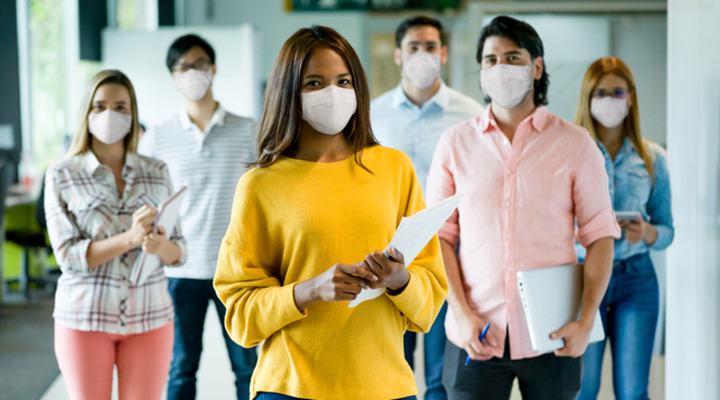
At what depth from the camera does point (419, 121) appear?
2545 millimetres

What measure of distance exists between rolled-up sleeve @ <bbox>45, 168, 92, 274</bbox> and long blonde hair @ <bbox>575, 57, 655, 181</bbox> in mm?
1756

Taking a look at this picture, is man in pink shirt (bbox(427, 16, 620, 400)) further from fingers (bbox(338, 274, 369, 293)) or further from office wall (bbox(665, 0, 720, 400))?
fingers (bbox(338, 274, 369, 293))

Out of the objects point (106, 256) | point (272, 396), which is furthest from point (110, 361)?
point (272, 396)

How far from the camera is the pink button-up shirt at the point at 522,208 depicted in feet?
5.32

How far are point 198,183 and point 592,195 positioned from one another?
4.80 ft

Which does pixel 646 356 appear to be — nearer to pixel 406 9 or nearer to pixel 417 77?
pixel 417 77

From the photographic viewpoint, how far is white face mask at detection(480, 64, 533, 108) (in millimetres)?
1671

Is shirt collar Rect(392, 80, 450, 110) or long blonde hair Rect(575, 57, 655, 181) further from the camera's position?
shirt collar Rect(392, 80, 450, 110)

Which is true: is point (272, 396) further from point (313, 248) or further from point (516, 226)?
point (516, 226)

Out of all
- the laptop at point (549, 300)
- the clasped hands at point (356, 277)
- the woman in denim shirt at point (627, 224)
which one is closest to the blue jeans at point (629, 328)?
the woman in denim shirt at point (627, 224)

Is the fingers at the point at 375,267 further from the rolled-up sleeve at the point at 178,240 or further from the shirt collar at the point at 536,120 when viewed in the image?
the rolled-up sleeve at the point at 178,240

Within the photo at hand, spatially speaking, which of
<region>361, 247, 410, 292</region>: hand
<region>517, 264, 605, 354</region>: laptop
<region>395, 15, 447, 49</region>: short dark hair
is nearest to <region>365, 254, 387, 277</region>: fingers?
<region>361, 247, 410, 292</region>: hand

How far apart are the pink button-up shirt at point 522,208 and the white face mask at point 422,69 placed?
88 centimetres

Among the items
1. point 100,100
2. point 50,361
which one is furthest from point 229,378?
point 100,100
